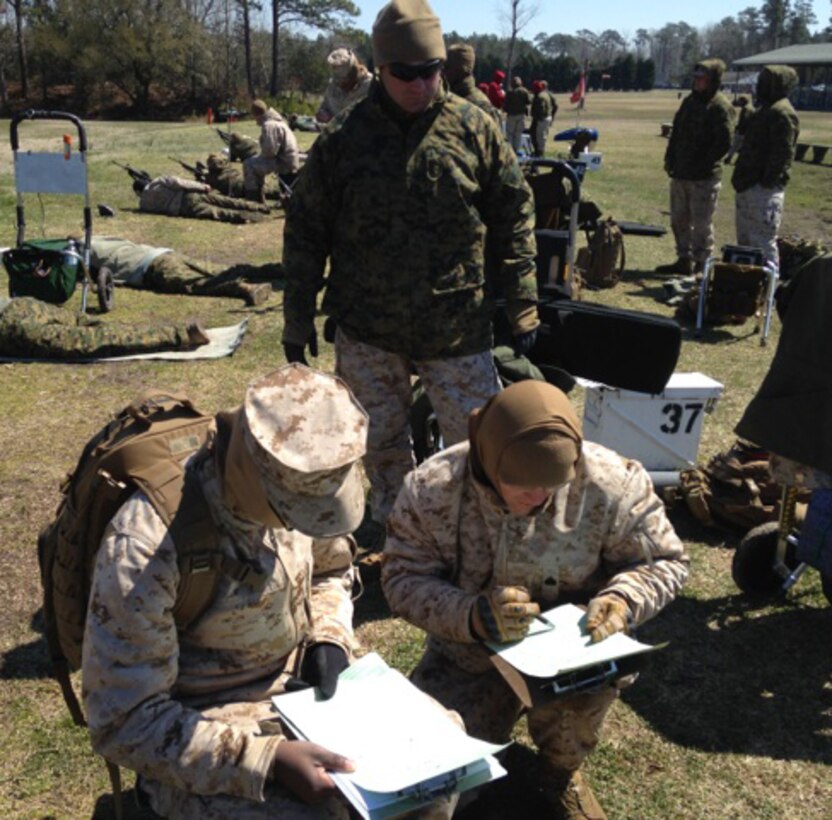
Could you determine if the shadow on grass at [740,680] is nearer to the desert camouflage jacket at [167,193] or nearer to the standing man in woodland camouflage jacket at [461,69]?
the standing man in woodland camouflage jacket at [461,69]

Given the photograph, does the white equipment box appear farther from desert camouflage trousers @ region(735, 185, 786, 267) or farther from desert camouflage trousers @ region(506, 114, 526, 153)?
desert camouflage trousers @ region(506, 114, 526, 153)

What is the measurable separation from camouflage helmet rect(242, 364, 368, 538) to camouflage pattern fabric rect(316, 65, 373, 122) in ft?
21.0

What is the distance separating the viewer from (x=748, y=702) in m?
3.55

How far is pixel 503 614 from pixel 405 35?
2.15 m

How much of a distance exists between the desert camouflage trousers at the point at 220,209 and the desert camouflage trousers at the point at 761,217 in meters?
6.70

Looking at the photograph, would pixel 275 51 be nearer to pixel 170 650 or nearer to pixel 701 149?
pixel 701 149

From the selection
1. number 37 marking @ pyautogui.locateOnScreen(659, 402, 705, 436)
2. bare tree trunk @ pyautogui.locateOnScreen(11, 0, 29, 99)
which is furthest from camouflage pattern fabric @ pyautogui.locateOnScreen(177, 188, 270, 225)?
bare tree trunk @ pyautogui.locateOnScreen(11, 0, 29, 99)

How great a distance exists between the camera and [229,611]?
2184mm

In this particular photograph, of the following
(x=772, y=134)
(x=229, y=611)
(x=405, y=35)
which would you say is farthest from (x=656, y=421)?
(x=772, y=134)

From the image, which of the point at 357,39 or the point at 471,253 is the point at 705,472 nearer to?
the point at 471,253

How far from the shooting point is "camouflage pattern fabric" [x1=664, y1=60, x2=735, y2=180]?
946 centimetres

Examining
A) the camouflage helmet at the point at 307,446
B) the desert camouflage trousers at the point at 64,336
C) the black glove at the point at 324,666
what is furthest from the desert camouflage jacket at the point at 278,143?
the camouflage helmet at the point at 307,446

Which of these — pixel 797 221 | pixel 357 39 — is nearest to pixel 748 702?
pixel 797 221

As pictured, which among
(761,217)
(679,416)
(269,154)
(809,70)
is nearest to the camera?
(679,416)
